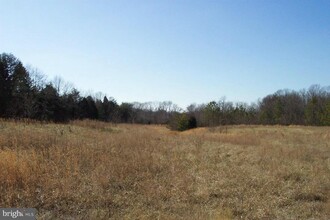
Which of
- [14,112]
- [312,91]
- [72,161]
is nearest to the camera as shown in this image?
[72,161]

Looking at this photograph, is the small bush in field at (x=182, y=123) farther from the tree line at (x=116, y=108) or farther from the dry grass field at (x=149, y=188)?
the dry grass field at (x=149, y=188)

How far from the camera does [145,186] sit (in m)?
7.71

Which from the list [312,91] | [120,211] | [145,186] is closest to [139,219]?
[120,211]

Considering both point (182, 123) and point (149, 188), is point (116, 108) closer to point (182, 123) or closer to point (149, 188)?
point (182, 123)

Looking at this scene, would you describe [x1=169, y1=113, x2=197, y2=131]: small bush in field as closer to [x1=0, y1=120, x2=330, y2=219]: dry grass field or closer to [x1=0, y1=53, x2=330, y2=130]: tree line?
[x1=0, y1=53, x2=330, y2=130]: tree line

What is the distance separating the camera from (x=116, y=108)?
84625mm

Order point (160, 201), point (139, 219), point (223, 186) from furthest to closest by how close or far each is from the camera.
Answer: point (223, 186)
point (160, 201)
point (139, 219)

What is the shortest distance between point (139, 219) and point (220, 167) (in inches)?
238

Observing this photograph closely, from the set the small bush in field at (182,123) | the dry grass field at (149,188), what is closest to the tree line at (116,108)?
the small bush in field at (182,123)

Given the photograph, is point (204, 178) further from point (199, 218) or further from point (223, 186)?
point (199, 218)

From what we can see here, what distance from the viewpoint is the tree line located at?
43.5 m

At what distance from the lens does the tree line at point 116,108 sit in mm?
Answer: 43531

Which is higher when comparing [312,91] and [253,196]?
[312,91]

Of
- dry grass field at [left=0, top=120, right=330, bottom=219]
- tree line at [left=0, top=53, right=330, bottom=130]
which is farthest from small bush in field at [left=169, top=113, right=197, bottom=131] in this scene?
dry grass field at [left=0, top=120, right=330, bottom=219]
